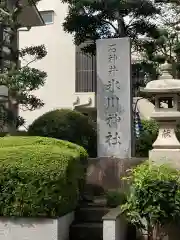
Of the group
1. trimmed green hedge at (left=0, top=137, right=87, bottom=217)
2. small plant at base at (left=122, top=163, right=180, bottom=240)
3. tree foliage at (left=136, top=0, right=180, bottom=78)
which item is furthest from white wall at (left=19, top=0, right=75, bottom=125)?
small plant at base at (left=122, top=163, right=180, bottom=240)

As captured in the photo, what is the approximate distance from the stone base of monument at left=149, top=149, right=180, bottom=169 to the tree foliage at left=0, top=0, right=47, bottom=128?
3.29 metres

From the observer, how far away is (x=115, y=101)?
440 inches

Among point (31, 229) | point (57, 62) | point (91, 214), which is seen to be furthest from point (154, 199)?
point (57, 62)

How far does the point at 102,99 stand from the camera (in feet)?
37.1

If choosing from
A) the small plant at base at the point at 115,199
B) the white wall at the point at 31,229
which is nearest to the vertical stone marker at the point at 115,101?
the small plant at base at the point at 115,199

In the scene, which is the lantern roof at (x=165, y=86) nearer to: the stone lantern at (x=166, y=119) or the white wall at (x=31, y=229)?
the stone lantern at (x=166, y=119)

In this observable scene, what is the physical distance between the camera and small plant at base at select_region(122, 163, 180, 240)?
7098mm

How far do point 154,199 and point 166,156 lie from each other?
10.2ft

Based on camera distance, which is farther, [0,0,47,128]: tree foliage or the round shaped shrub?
the round shaped shrub

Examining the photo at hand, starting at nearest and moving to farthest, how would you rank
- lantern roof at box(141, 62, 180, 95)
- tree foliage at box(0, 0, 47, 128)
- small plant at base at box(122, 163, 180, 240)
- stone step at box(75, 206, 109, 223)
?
small plant at base at box(122, 163, 180, 240), stone step at box(75, 206, 109, 223), lantern roof at box(141, 62, 180, 95), tree foliage at box(0, 0, 47, 128)

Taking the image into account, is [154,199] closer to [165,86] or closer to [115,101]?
[165,86]

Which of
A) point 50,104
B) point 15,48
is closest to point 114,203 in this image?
point 15,48

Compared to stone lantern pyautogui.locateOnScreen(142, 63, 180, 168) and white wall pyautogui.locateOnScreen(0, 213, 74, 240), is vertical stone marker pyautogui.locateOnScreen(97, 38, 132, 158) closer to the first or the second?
stone lantern pyautogui.locateOnScreen(142, 63, 180, 168)

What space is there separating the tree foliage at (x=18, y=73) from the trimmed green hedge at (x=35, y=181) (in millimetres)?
3149
